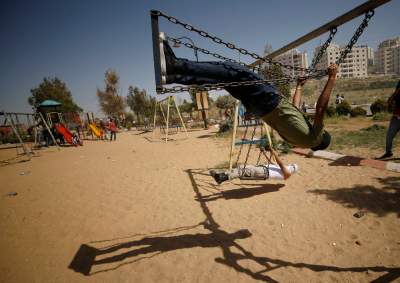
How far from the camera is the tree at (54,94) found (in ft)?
122

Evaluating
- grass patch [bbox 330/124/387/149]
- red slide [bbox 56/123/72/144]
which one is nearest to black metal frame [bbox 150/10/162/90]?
grass patch [bbox 330/124/387/149]

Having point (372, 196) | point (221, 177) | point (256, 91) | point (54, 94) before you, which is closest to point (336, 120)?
point (372, 196)

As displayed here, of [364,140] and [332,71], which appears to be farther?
[364,140]

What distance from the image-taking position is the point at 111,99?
127 feet

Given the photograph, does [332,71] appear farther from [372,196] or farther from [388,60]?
[388,60]

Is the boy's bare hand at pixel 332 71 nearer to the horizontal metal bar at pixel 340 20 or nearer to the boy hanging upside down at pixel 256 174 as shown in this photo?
the horizontal metal bar at pixel 340 20

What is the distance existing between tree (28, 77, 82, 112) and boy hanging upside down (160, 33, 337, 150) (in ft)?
130

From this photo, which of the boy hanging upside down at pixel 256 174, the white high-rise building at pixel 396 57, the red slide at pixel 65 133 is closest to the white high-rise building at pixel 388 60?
the white high-rise building at pixel 396 57

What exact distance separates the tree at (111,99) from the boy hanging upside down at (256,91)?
38.8 m

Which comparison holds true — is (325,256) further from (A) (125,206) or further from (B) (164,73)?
(A) (125,206)

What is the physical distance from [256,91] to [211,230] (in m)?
2.43

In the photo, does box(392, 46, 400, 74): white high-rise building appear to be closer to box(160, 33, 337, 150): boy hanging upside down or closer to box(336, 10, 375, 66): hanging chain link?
box(336, 10, 375, 66): hanging chain link

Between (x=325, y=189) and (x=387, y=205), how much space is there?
3.43 feet

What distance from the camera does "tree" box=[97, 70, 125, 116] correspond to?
3834 centimetres
